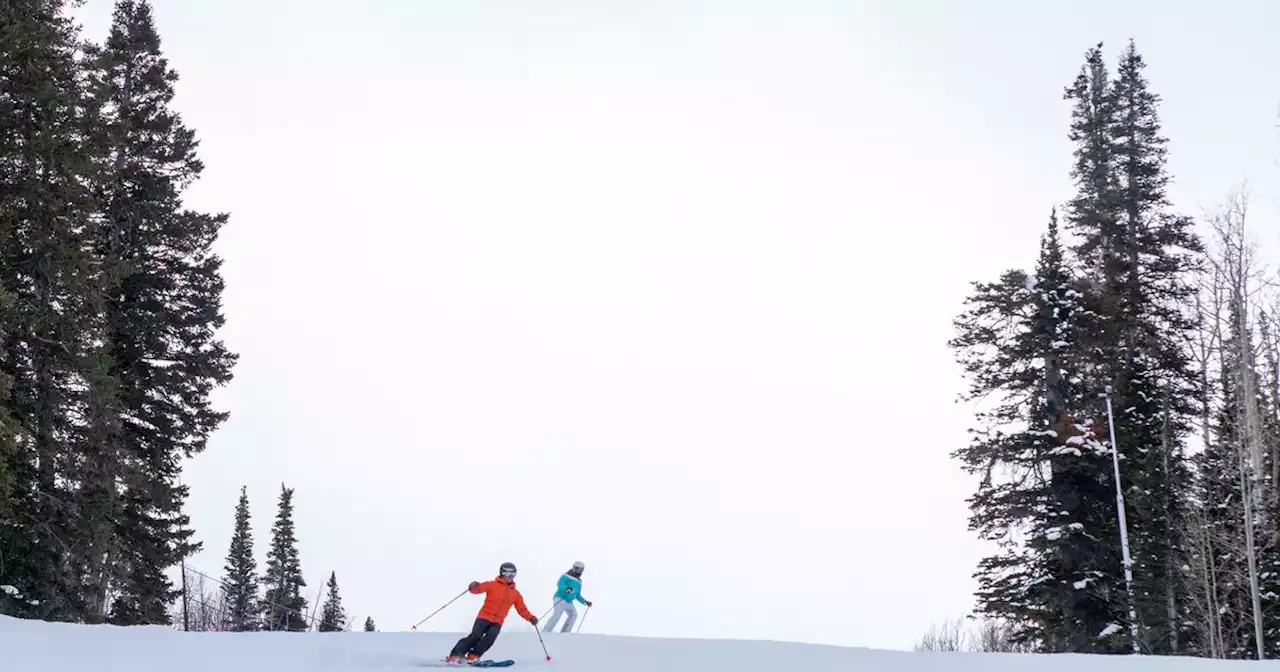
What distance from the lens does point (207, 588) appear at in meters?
108

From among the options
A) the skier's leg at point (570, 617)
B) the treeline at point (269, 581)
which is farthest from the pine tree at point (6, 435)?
the treeline at point (269, 581)

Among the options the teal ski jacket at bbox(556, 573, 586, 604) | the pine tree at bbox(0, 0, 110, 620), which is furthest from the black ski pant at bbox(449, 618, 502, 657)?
the pine tree at bbox(0, 0, 110, 620)

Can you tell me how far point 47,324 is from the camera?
22.6m

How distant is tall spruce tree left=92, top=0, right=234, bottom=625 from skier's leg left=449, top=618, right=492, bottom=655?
47.6ft

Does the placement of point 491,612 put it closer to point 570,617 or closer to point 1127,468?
point 570,617

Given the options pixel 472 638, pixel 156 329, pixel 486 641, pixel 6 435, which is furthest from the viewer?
pixel 156 329

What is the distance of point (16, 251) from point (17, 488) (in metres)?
4.68

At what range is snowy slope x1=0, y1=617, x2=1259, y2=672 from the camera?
46.6 ft

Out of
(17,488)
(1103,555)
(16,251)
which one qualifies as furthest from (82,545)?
(1103,555)

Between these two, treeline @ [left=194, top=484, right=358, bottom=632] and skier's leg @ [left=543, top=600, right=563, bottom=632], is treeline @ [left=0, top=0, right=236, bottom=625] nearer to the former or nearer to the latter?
skier's leg @ [left=543, top=600, right=563, bottom=632]

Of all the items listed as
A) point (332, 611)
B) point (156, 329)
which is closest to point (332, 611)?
point (332, 611)

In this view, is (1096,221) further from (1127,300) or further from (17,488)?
(17,488)

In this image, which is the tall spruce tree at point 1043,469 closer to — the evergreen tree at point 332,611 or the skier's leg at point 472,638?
the skier's leg at point 472,638

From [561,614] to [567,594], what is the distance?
0.43 m
